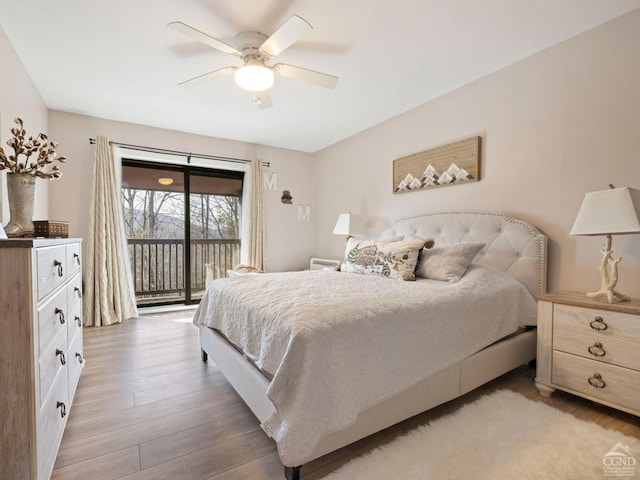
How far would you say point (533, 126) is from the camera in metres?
2.34

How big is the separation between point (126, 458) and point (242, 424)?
0.54 metres

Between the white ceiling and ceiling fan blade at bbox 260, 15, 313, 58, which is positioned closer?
ceiling fan blade at bbox 260, 15, 313, 58

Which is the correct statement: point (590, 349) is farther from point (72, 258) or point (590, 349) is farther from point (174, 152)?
point (174, 152)

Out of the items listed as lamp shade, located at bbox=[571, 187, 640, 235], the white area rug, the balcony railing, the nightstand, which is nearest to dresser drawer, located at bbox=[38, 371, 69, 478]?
the white area rug

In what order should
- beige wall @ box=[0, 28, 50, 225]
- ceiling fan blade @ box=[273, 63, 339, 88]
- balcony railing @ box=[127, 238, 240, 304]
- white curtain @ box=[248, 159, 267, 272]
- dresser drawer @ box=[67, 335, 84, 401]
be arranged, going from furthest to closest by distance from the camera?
balcony railing @ box=[127, 238, 240, 304]
white curtain @ box=[248, 159, 267, 272]
ceiling fan blade @ box=[273, 63, 339, 88]
beige wall @ box=[0, 28, 50, 225]
dresser drawer @ box=[67, 335, 84, 401]

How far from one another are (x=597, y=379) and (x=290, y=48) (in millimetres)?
2906

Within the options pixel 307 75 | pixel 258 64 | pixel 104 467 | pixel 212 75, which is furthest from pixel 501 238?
pixel 104 467

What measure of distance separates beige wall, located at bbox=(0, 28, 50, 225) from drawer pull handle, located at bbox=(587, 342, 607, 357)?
370 centimetres

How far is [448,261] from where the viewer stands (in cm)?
229

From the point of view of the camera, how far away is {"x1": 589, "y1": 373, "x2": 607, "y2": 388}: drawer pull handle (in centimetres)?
168

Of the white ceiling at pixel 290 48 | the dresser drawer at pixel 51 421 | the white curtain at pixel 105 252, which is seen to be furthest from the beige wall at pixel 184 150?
the dresser drawer at pixel 51 421

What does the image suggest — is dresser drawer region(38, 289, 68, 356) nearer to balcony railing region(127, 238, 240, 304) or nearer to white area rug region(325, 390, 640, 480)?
white area rug region(325, 390, 640, 480)

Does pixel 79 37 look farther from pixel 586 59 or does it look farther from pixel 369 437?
pixel 586 59

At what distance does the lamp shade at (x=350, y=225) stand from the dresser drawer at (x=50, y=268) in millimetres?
2729
